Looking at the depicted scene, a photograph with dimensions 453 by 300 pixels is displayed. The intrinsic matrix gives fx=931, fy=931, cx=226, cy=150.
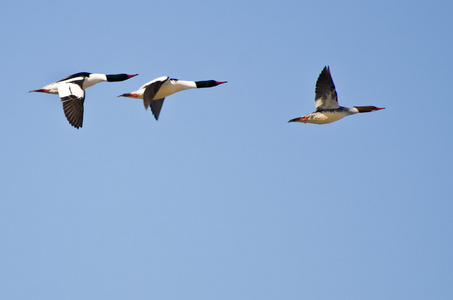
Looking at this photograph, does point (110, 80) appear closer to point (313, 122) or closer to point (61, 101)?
point (61, 101)

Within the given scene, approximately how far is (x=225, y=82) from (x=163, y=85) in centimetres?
292

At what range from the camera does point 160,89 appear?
2641 centimetres

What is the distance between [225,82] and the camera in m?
28.7

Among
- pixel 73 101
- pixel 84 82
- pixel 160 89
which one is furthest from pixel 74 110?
pixel 160 89

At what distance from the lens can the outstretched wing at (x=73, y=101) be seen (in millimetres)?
23547

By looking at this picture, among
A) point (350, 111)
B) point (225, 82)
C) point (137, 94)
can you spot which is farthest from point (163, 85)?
point (350, 111)

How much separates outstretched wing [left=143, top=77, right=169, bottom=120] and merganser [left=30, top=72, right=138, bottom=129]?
1285mm

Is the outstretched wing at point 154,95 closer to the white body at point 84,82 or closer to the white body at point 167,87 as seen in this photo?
the white body at point 167,87

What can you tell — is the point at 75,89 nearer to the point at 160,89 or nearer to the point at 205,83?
the point at 160,89

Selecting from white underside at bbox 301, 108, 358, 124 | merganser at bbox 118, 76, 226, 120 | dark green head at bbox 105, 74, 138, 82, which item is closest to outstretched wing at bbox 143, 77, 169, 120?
merganser at bbox 118, 76, 226, 120

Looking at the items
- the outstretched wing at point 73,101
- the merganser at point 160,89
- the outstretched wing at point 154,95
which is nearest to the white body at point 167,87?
the merganser at point 160,89

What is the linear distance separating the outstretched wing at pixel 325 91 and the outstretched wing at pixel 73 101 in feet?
21.7

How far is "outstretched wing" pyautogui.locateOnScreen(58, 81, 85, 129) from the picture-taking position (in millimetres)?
23547

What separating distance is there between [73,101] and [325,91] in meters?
7.10
